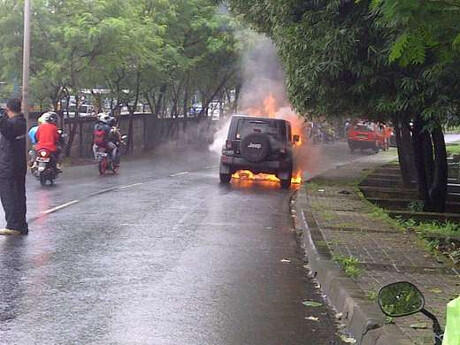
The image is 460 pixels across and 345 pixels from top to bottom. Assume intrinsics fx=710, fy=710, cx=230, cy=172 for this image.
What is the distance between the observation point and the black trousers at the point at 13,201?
10000 millimetres

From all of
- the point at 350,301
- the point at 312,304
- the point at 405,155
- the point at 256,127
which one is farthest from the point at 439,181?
the point at 350,301

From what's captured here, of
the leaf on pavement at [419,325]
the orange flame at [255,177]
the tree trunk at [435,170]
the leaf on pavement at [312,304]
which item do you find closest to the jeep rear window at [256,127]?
the orange flame at [255,177]

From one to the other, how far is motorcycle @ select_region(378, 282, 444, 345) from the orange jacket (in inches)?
582

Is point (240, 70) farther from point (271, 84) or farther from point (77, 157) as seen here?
point (77, 157)

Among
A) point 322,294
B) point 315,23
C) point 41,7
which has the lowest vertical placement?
point 322,294

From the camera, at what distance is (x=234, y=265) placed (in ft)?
28.3

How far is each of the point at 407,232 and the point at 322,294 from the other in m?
3.94

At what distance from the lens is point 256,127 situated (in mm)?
19641

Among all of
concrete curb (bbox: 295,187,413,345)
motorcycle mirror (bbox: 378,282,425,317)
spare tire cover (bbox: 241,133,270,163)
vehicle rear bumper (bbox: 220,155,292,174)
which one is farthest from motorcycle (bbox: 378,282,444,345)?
vehicle rear bumper (bbox: 220,155,292,174)

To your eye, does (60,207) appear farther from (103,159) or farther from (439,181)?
(439,181)

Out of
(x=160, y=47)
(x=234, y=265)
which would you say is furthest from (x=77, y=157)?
(x=234, y=265)

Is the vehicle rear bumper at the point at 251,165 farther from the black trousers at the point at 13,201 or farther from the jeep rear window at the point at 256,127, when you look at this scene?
the black trousers at the point at 13,201

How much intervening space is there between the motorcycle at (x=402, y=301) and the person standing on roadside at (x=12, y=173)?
7.57 m

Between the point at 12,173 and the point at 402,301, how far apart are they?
7.71 meters
